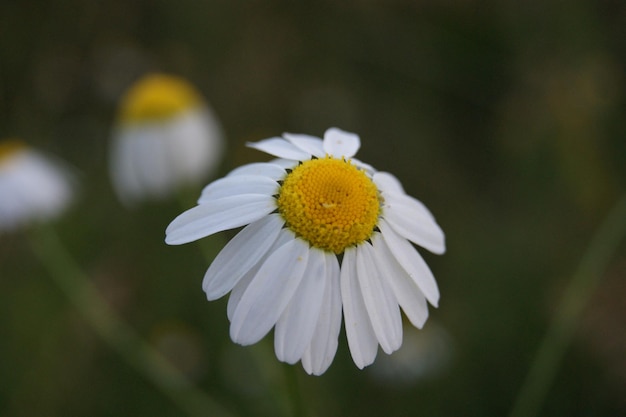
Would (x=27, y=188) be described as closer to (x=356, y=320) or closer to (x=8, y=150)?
(x=8, y=150)

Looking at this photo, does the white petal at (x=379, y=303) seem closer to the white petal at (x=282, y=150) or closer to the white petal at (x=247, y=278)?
the white petal at (x=247, y=278)

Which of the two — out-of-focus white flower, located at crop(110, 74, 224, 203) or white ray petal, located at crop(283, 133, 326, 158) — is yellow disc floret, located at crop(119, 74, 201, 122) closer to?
out-of-focus white flower, located at crop(110, 74, 224, 203)

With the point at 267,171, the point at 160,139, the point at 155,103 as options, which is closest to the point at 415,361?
the point at 160,139

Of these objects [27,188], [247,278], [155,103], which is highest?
[247,278]

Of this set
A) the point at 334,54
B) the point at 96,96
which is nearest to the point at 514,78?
the point at 334,54

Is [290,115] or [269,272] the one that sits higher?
[269,272]

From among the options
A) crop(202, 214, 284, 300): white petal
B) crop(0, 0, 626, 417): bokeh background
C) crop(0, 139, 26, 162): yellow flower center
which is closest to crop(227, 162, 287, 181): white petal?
crop(202, 214, 284, 300): white petal

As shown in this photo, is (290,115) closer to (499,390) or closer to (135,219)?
(135,219)
